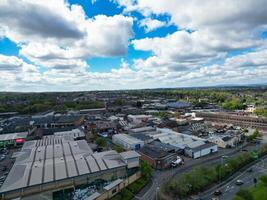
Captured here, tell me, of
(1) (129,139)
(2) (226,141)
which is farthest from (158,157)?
(2) (226,141)

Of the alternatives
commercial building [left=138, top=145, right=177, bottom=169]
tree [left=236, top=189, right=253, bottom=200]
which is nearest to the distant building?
commercial building [left=138, top=145, right=177, bottom=169]

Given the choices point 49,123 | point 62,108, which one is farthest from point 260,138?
point 62,108

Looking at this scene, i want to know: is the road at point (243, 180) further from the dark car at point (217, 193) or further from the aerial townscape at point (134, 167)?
the dark car at point (217, 193)

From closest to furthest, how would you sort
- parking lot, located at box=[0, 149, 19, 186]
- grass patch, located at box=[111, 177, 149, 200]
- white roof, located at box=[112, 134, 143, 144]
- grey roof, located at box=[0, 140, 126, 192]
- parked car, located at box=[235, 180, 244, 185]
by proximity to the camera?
1. grey roof, located at box=[0, 140, 126, 192]
2. grass patch, located at box=[111, 177, 149, 200]
3. parked car, located at box=[235, 180, 244, 185]
4. parking lot, located at box=[0, 149, 19, 186]
5. white roof, located at box=[112, 134, 143, 144]

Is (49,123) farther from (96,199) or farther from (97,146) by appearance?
(96,199)

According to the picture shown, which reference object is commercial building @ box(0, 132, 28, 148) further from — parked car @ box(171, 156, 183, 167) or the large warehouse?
parked car @ box(171, 156, 183, 167)

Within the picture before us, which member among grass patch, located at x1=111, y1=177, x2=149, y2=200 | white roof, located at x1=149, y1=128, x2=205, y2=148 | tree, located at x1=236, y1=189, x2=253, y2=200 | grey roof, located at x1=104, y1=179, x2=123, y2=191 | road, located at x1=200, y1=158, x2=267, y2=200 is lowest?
road, located at x1=200, y1=158, x2=267, y2=200

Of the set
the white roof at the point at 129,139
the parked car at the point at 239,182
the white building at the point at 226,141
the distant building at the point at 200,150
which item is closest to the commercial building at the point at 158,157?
the distant building at the point at 200,150
